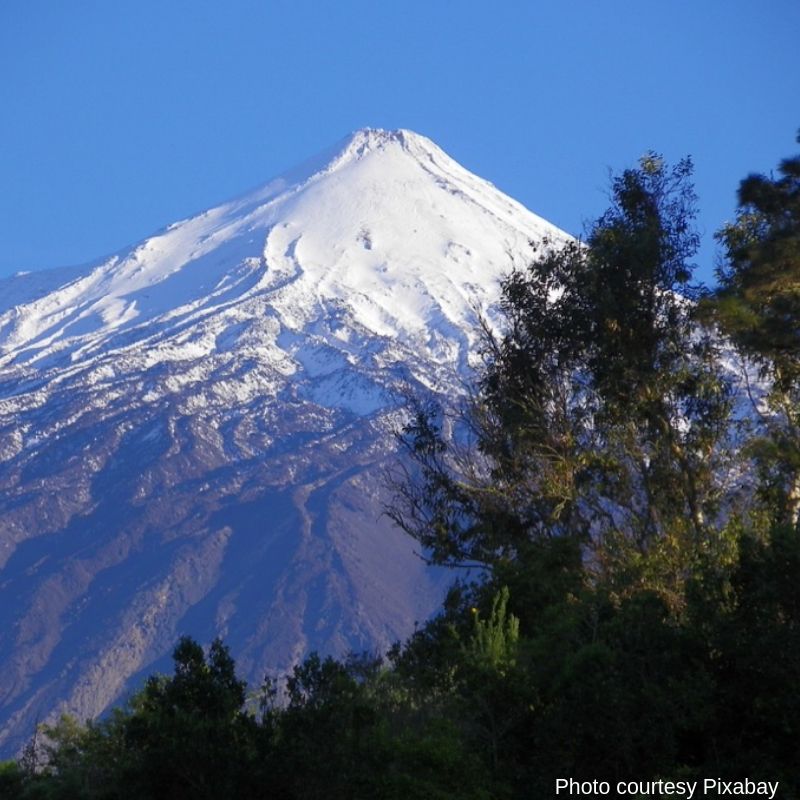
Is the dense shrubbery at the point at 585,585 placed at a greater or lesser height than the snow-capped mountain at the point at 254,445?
lesser

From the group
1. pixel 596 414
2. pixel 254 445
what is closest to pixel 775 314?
pixel 596 414

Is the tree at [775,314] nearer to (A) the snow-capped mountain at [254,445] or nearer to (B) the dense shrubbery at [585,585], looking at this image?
(B) the dense shrubbery at [585,585]

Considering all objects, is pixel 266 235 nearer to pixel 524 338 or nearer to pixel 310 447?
pixel 310 447

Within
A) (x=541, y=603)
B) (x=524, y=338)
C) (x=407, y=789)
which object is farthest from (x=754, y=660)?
(x=524, y=338)

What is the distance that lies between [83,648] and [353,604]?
22.7 metres

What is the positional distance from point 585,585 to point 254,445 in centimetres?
16720

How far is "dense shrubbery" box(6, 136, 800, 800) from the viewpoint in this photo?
1571 centimetres

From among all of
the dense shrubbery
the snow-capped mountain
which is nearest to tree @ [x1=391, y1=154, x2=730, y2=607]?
the dense shrubbery

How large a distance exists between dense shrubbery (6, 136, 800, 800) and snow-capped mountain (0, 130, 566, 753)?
11697 cm

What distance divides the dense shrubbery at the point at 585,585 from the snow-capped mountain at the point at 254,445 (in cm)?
11697

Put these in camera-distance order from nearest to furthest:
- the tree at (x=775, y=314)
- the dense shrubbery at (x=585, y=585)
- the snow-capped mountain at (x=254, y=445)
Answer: the dense shrubbery at (x=585, y=585), the tree at (x=775, y=314), the snow-capped mountain at (x=254, y=445)

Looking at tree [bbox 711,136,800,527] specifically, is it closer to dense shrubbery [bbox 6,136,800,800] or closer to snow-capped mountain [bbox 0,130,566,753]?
dense shrubbery [bbox 6,136,800,800]

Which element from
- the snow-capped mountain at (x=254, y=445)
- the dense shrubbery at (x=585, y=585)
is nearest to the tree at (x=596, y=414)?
the dense shrubbery at (x=585, y=585)

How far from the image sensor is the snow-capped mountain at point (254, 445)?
15038cm
